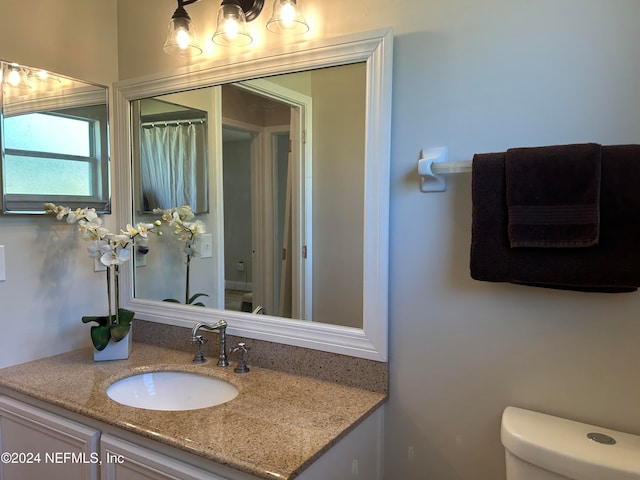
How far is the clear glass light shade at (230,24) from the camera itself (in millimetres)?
1458

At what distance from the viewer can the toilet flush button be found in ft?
3.22

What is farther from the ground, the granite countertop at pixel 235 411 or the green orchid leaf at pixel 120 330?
the green orchid leaf at pixel 120 330

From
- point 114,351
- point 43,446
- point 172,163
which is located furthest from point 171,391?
point 172,163

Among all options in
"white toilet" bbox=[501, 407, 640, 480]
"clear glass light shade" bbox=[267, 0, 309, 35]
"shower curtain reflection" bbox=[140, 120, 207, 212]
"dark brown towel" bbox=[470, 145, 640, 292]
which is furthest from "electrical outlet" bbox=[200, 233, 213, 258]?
"white toilet" bbox=[501, 407, 640, 480]

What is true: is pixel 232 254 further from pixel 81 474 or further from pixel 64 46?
pixel 64 46

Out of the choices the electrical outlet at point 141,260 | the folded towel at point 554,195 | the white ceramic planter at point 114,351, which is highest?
the folded towel at point 554,195

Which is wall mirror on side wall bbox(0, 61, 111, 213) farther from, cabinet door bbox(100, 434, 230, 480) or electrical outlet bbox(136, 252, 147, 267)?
cabinet door bbox(100, 434, 230, 480)

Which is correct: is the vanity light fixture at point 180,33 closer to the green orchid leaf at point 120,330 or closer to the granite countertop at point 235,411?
the green orchid leaf at point 120,330

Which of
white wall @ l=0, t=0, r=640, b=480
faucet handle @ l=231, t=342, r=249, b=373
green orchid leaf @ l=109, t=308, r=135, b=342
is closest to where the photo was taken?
white wall @ l=0, t=0, r=640, b=480

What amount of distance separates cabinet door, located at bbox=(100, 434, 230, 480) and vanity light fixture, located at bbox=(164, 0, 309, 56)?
1273mm

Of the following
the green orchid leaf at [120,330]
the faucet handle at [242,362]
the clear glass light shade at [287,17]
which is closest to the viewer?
the clear glass light shade at [287,17]

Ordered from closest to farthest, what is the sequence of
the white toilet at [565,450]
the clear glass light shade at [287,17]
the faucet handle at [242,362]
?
the white toilet at [565,450], the clear glass light shade at [287,17], the faucet handle at [242,362]

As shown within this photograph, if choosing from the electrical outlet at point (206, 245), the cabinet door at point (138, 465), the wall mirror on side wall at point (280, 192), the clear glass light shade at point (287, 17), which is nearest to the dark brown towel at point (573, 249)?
the wall mirror on side wall at point (280, 192)

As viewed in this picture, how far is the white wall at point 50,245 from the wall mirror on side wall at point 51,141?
7cm
